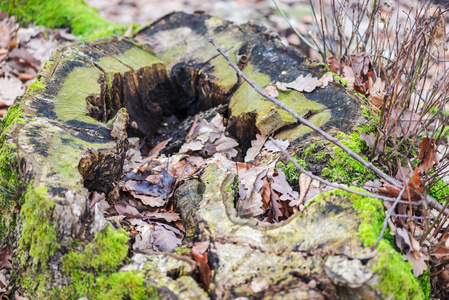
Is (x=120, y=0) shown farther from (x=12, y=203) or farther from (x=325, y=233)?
(x=325, y=233)

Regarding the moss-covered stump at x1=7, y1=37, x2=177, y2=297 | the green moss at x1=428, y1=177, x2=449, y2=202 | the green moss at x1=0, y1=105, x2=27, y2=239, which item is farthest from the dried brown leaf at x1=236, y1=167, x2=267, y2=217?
the green moss at x1=0, y1=105, x2=27, y2=239

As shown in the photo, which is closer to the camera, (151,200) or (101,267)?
(101,267)

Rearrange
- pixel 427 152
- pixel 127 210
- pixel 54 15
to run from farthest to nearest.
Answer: pixel 54 15, pixel 127 210, pixel 427 152

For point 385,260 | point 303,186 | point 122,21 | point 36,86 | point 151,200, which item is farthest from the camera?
point 122,21

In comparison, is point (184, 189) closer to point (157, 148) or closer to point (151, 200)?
point (151, 200)

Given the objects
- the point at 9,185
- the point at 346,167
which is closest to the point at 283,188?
the point at 346,167

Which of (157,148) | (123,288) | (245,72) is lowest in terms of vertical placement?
(157,148)
